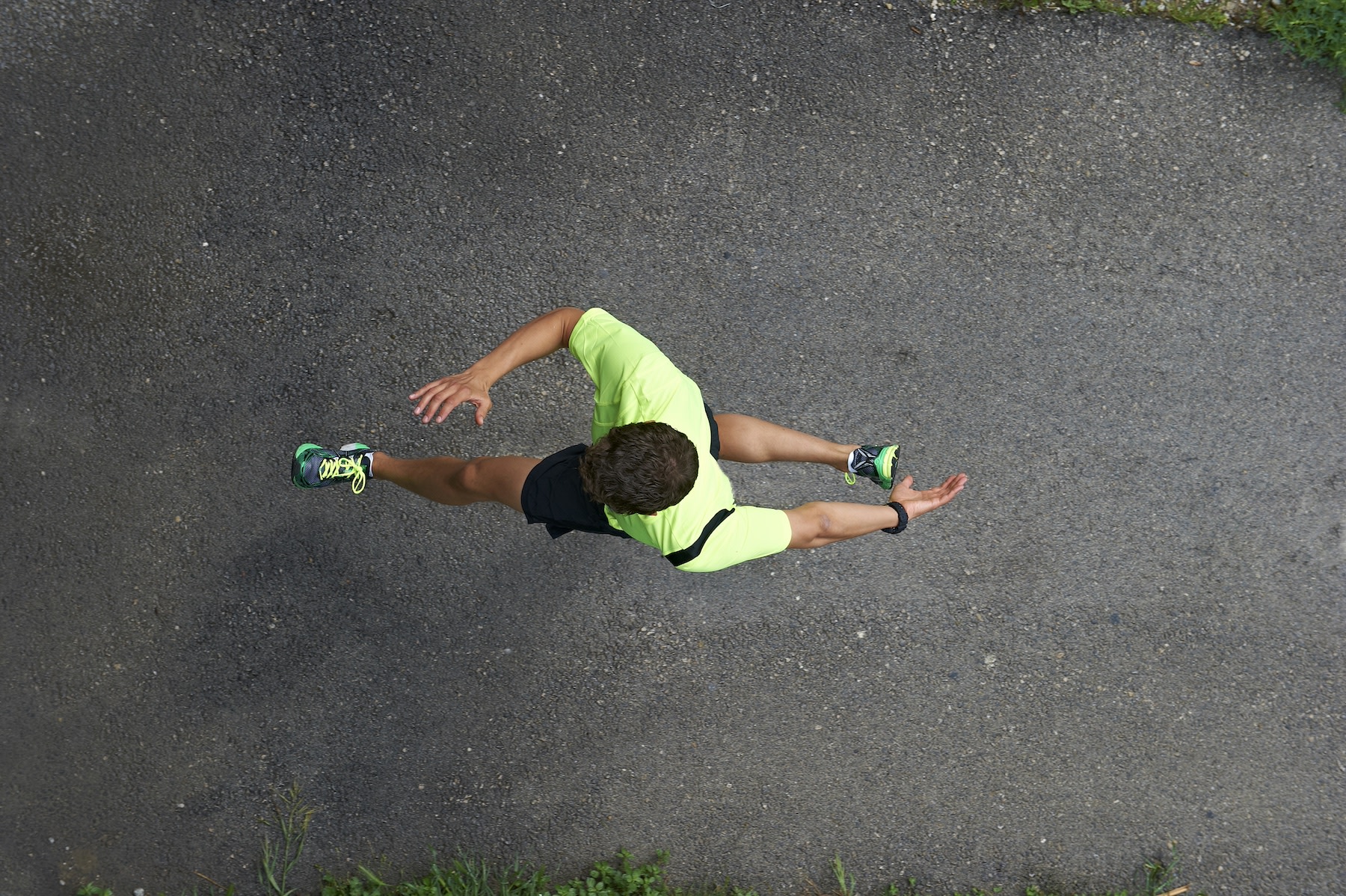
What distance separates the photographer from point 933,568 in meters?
3.70

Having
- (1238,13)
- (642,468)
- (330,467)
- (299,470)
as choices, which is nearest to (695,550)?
(642,468)

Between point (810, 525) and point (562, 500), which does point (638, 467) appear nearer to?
point (562, 500)

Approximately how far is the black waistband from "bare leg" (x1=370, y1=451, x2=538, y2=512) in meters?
0.70

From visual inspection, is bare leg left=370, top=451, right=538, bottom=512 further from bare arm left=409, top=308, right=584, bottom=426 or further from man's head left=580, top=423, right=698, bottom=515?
man's head left=580, top=423, right=698, bottom=515

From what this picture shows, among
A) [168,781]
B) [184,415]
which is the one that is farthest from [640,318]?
[168,781]

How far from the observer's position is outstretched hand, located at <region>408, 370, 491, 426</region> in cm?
268

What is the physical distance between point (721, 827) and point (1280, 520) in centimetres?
296

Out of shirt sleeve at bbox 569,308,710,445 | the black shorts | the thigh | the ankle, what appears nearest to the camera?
shirt sleeve at bbox 569,308,710,445

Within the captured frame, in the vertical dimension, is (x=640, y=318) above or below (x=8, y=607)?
above

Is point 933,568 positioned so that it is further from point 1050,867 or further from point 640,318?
point 640,318

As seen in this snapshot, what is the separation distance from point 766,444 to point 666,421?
0.78 meters

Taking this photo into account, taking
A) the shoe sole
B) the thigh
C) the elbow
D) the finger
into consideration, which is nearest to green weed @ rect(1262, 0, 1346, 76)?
the elbow

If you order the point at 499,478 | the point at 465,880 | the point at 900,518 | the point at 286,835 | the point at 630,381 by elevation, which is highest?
the point at 630,381

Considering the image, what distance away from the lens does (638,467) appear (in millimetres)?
2449
